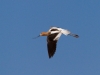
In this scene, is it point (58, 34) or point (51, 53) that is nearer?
point (58, 34)

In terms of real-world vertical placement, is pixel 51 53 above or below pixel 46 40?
below

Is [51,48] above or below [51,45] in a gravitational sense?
below

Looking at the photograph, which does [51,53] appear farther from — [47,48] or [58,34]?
[58,34]

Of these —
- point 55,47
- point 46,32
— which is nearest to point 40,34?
point 46,32

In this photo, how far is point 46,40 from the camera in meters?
11.1

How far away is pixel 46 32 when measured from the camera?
10.4 m

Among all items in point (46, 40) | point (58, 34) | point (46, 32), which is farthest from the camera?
point (46, 40)

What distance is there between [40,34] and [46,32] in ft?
0.96

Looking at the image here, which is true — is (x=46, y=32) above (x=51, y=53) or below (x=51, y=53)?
above

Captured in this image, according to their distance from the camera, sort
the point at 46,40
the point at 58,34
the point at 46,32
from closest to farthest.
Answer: the point at 58,34, the point at 46,32, the point at 46,40

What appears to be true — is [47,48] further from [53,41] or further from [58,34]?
[58,34]

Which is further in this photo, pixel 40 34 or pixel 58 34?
pixel 40 34

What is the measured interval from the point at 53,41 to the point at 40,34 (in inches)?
29.1

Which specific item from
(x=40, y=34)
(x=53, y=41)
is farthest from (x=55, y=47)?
(x=40, y=34)
